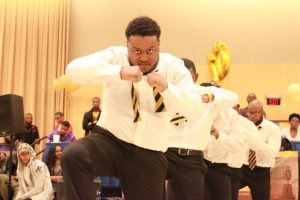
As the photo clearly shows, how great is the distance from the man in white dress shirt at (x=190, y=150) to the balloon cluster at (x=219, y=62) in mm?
8586

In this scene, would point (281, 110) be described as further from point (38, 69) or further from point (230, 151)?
point (230, 151)

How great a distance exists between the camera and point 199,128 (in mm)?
5152

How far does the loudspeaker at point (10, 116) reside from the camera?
8.76 meters

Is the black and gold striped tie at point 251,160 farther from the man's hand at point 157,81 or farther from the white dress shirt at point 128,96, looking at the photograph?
the man's hand at point 157,81

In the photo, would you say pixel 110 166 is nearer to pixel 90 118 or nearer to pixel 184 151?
pixel 184 151

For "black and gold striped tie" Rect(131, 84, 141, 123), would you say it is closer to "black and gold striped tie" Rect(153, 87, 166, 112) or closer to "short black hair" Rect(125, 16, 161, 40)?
"black and gold striped tie" Rect(153, 87, 166, 112)

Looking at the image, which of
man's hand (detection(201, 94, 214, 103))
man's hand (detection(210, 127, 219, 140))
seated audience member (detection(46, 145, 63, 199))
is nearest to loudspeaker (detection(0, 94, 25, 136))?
seated audience member (detection(46, 145, 63, 199))

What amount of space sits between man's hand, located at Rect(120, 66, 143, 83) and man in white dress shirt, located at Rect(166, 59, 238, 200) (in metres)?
1.78

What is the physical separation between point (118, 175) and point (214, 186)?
2.35 m

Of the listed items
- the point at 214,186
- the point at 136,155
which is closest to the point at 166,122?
the point at 136,155

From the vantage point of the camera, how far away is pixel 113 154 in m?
3.41

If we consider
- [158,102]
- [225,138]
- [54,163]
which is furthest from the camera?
[54,163]

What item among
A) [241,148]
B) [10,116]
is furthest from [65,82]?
[241,148]

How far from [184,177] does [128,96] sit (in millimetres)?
1658
